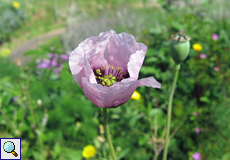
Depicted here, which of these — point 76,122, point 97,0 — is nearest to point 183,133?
point 76,122

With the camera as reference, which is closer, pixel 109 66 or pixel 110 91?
pixel 110 91

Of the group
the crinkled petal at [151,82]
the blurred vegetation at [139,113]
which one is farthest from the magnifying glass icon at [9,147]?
the crinkled petal at [151,82]

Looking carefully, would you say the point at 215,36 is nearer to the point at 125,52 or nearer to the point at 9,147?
the point at 125,52

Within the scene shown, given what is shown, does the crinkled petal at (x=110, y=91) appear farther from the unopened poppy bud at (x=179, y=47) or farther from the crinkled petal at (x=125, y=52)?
the unopened poppy bud at (x=179, y=47)

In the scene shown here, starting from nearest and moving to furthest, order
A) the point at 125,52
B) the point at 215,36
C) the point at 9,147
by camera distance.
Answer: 1. the point at 125,52
2. the point at 9,147
3. the point at 215,36

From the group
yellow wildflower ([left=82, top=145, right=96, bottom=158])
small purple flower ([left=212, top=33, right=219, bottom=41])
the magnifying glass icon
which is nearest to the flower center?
the magnifying glass icon

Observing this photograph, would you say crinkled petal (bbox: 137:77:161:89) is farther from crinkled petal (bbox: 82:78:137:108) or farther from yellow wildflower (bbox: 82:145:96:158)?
yellow wildflower (bbox: 82:145:96:158)

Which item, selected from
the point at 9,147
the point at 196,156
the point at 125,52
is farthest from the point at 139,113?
the point at 125,52

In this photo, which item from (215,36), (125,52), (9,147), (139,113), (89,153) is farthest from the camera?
(215,36)
